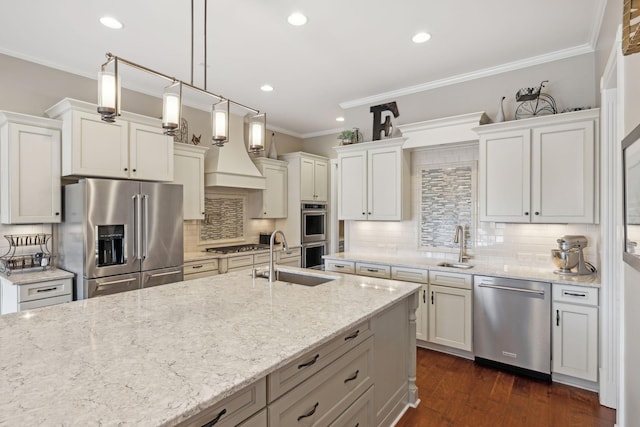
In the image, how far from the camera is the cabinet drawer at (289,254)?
5250 mm

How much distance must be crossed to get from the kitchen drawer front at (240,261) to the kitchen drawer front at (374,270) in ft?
5.40

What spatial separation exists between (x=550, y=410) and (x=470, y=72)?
3.12 metres

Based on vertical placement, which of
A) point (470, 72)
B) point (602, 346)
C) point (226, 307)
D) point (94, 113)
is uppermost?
point (470, 72)

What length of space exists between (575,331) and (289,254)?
372cm

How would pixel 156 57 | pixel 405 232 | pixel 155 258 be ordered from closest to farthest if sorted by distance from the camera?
pixel 156 57 → pixel 155 258 → pixel 405 232

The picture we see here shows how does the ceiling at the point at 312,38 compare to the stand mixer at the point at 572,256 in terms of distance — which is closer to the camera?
the ceiling at the point at 312,38

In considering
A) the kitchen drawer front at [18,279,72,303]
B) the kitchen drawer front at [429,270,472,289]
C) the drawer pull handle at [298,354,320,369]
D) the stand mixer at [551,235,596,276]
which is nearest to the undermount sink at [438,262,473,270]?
the kitchen drawer front at [429,270,472,289]

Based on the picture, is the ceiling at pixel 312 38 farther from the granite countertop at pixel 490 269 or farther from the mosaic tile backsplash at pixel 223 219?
the granite countertop at pixel 490 269

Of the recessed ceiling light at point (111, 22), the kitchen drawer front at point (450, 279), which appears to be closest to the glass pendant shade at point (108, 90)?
the recessed ceiling light at point (111, 22)

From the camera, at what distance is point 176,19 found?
8.73ft

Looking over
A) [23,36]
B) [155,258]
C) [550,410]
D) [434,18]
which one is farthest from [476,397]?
[23,36]

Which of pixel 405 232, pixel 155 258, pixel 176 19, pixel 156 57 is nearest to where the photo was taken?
pixel 176 19

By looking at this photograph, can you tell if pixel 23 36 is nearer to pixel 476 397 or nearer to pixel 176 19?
pixel 176 19

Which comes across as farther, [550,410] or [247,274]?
[247,274]
